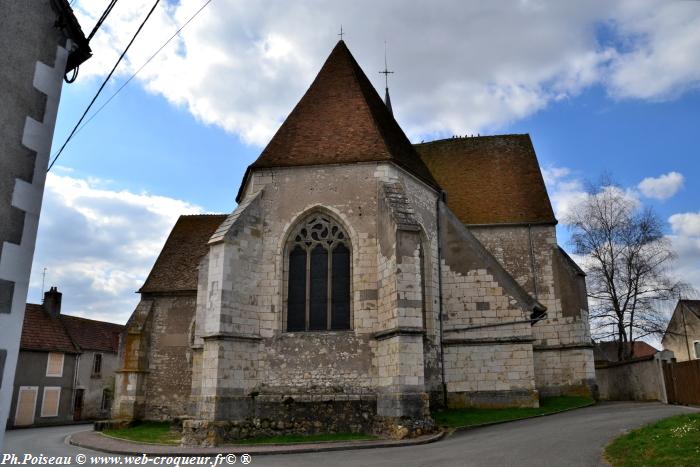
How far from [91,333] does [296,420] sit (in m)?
27.8

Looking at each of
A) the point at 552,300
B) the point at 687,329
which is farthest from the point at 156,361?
the point at 687,329

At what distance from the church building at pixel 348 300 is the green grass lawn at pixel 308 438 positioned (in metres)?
0.21

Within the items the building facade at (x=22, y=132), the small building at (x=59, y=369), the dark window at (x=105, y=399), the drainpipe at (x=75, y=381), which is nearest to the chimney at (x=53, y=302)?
the small building at (x=59, y=369)

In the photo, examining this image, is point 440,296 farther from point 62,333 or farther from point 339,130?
point 62,333

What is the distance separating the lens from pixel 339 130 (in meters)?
15.6

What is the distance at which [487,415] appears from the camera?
1399cm

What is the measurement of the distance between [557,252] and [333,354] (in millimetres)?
11354

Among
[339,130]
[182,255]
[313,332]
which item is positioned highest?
[339,130]

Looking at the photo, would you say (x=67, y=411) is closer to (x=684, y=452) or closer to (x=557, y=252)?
(x=557, y=252)

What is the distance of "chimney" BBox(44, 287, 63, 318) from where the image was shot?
3375cm

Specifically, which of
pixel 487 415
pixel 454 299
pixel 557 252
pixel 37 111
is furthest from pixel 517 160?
pixel 37 111

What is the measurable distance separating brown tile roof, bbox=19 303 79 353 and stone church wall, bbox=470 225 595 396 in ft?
80.9

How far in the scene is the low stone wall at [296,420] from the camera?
40.6ft

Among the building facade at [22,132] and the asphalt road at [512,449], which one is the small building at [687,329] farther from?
the building facade at [22,132]
